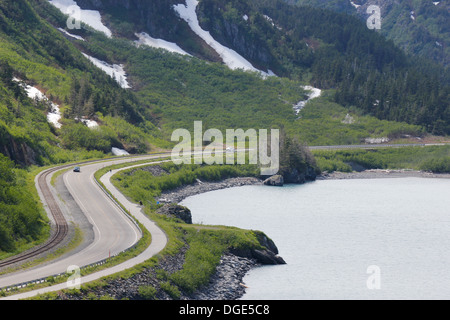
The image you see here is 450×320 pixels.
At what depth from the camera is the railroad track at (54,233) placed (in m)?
35.8

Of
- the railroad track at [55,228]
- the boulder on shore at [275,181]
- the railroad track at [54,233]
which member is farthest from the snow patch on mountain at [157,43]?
the railroad track at [54,233]

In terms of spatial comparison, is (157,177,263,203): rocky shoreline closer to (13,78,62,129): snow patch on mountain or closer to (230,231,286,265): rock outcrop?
(13,78,62,129): snow patch on mountain

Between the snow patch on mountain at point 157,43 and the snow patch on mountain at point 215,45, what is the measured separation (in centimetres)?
900

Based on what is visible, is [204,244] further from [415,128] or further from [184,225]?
[415,128]

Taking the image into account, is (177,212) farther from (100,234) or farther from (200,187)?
(200,187)

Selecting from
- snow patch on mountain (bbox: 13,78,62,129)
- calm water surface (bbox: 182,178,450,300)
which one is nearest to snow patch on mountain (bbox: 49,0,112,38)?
snow patch on mountain (bbox: 13,78,62,129)

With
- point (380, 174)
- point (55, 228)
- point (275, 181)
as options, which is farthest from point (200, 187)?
point (55, 228)

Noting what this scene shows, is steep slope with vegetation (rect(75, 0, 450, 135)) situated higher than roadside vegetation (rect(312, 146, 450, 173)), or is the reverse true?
steep slope with vegetation (rect(75, 0, 450, 135))

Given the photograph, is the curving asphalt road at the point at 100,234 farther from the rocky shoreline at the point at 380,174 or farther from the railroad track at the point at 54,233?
the rocky shoreline at the point at 380,174

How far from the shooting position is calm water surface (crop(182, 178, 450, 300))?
3944 centimetres

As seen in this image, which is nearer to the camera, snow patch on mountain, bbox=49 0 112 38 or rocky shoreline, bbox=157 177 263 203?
rocky shoreline, bbox=157 177 263 203

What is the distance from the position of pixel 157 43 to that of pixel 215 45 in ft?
52.6

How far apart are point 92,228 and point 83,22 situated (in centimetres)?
12330

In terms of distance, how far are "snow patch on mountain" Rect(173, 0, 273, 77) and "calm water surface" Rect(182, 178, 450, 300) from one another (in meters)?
78.2
